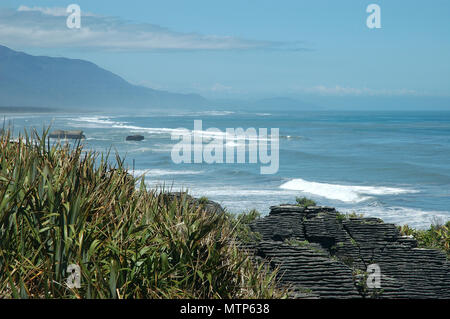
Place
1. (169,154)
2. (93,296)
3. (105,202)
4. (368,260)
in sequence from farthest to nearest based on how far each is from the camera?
(169,154) → (368,260) → (105,202) → (93,296)

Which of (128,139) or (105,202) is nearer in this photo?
Answer: (105,202)

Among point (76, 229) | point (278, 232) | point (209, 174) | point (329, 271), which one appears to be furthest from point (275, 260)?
point (209, 174)

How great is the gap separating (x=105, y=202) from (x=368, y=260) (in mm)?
8311

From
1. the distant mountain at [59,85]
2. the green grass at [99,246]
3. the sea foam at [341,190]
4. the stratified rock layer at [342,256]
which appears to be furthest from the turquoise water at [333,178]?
the distant mountain at [59,85]

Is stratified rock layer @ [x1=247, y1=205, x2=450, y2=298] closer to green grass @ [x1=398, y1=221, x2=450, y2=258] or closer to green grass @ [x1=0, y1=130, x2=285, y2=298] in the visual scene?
green grass @ [x1=398, y1=221, x2=450, y2=258]

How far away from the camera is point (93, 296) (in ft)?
17.7

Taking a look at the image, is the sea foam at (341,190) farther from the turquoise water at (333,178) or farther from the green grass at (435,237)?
the green grass at (435,237)

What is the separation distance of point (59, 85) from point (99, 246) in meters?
164

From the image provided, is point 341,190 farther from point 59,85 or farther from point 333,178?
point 59,85

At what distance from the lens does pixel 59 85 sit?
16062 centimetres

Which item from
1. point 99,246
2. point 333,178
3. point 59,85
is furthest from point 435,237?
point 59,85

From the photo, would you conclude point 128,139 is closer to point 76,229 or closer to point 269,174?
point 269,174

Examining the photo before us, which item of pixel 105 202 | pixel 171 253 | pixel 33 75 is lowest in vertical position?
pixel 171 253

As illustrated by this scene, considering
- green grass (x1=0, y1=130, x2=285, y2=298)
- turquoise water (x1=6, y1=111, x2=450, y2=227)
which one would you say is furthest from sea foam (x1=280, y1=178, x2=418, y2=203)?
green grass (x1=0, y1=130, x2=285, y2=298)
